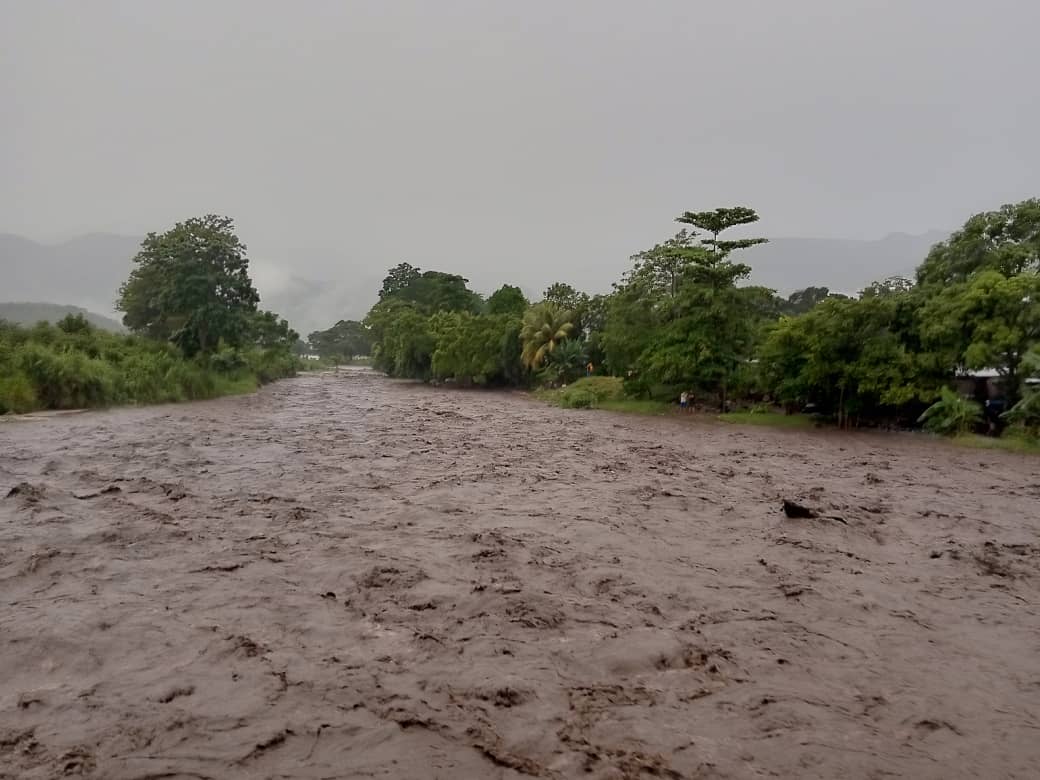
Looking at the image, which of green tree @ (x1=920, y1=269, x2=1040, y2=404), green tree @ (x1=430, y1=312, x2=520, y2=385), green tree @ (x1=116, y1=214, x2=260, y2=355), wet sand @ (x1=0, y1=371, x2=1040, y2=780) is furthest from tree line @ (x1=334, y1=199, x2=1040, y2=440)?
green tree @ (x1=116, y1=214, x2=260, y2=355)

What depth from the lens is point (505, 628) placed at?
17.7 ft

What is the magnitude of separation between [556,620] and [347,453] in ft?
34.2

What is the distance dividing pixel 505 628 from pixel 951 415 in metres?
19.9

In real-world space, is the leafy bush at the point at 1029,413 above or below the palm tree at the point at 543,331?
below

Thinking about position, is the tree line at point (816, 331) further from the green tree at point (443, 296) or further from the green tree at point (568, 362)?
the green tree at point (443, 296)

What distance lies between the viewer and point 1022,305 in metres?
19.7

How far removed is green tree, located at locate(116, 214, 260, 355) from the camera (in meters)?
35.3

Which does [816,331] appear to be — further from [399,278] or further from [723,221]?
[399,278]

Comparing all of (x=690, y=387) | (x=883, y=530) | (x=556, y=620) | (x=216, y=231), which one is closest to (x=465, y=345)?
(x=216, y=231)

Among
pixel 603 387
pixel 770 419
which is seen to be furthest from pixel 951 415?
pixel 603 387

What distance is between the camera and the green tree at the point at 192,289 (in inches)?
1390

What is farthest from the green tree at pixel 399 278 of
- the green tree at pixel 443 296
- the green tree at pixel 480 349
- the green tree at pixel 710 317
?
the green tree at pixel 710 317

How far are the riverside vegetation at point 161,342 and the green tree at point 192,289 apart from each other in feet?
0.17

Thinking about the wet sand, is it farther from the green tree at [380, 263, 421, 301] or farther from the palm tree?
the green tree at [380, 263, 421, 301]
